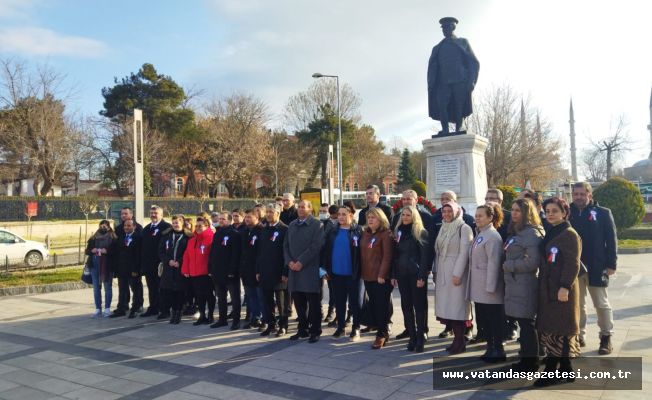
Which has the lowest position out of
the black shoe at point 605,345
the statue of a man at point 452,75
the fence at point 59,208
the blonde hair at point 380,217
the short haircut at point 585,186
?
the black shoe at point 605,345

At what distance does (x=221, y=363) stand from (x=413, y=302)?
8.04 feet

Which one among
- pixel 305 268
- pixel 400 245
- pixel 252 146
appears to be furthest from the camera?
pixel 252 146

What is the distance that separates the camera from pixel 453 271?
218 inches

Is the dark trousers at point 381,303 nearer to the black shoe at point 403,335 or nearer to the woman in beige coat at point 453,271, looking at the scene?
the black shoe at point 403,335

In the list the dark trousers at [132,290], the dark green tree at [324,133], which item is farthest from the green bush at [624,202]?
the dark green tree at [324,133]

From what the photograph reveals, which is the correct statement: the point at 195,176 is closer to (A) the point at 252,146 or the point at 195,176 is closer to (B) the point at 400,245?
(A) the point at 252,146

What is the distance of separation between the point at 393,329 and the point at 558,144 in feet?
112

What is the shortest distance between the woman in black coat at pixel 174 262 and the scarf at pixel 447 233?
14.3 ft

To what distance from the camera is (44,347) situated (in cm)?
682

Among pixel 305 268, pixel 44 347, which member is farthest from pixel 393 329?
pixel 44 347

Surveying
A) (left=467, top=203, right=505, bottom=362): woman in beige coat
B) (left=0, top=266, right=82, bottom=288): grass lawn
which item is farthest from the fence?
(left=467, top=203, right=505, bottom=362): woman in beige coat

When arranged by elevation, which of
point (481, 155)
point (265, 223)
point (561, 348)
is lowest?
point (561, 348)

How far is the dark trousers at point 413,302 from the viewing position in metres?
5.83

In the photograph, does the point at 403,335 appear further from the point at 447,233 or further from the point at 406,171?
the point at 406,171
